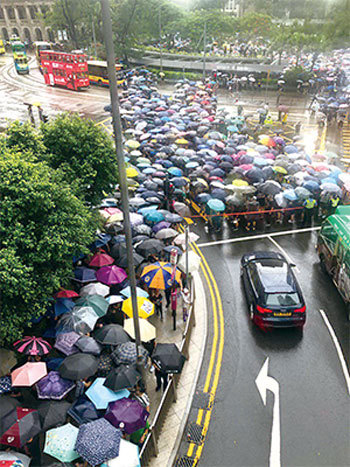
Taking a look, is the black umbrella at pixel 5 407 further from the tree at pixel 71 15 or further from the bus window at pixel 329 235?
the tree at pixel 71 15

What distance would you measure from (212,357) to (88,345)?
12.5 feet

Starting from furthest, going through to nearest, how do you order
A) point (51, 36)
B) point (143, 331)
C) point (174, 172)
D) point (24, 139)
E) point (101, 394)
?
point (51, 36), point (174, 172), point (24, 139), point (143, 331), point (101, 394)

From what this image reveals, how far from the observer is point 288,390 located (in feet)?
34.4

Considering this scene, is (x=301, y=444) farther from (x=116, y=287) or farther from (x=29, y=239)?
(x=29, y=239)

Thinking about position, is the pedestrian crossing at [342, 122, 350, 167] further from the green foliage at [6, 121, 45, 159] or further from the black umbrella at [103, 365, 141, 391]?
the black umbrella at [103, 365, 141, 391]

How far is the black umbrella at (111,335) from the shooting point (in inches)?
406

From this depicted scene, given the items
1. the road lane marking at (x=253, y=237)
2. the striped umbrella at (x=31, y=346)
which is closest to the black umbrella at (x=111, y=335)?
the striped umbrella at (x=31, y=346)

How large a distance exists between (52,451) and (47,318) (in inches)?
190

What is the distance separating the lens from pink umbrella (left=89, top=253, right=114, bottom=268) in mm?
13441

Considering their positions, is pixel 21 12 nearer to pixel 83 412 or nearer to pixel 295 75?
pixel 295 75

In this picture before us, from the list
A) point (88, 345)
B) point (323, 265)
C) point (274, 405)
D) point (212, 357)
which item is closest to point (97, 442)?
point (88, 345)

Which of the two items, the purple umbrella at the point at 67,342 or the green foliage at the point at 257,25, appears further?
the green foliage at the point at 257,25

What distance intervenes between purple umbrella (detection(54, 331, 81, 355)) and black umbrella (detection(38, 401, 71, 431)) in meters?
1.43

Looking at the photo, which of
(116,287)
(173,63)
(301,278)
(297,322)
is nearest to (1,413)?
(116,287)
